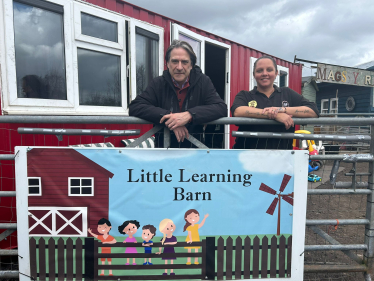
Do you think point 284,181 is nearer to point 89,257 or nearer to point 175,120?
point 175,120

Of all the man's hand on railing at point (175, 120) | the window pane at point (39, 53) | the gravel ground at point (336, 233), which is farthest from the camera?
the window pane at point (39, 53)

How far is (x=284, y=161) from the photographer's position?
182 centimetres

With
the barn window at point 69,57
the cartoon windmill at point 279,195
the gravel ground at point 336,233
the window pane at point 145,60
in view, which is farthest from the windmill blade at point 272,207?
the window pane at point 145,60

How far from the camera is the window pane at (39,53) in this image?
275 cm

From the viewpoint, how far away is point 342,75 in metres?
11.6

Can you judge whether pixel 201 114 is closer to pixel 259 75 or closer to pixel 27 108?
pixel 259 75

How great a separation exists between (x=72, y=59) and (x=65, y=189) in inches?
82.6

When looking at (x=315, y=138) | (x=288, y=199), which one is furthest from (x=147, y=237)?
(x=315, y=138)

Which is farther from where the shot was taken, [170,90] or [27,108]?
[27,108]

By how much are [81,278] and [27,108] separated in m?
2.09

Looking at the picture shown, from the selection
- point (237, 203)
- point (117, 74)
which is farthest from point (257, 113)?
point (117, 74)

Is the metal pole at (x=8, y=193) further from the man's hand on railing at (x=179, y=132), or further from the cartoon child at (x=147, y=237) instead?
the man's hand on railing at (x=179, y=132)

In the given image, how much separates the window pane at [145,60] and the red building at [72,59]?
0.05ft

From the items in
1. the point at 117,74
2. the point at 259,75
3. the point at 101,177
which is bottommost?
the point at 101,177
